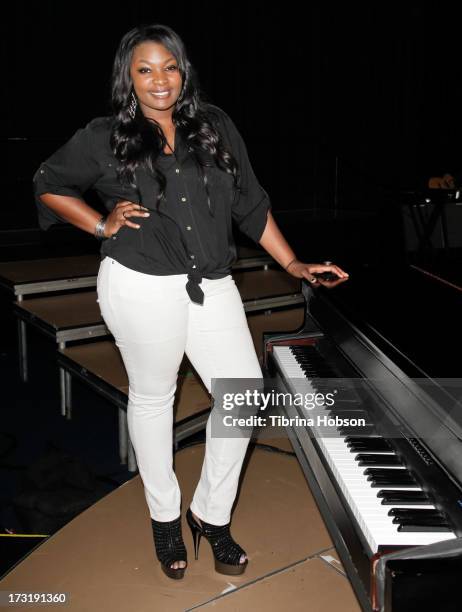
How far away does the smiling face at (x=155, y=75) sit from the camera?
5.35 ft

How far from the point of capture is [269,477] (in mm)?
2365

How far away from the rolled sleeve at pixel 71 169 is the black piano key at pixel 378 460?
0.96 metres

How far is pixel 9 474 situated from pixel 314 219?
18.9 feet

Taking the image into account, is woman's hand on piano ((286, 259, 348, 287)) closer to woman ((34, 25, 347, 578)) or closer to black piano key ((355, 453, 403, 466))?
woman ((34, 25, 347, 578))

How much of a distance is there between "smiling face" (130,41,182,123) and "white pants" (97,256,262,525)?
42 centimetres

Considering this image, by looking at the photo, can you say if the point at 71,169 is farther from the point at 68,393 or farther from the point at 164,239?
the point at 68,393

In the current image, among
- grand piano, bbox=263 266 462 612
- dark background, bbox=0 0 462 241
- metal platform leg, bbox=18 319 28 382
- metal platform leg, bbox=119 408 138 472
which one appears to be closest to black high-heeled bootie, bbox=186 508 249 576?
grand piano, bbox=263 266 462 612

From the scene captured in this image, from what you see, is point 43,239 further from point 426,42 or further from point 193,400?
point 426,42

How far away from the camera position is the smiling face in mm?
1632

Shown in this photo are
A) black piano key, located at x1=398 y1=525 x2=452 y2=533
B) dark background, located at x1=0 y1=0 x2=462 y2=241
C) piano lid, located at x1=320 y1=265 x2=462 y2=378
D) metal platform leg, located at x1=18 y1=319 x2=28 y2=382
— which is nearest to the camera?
black piano key, located at x1=398 y1=525 x2=452 y2=533

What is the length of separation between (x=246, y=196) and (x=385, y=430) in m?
0.77

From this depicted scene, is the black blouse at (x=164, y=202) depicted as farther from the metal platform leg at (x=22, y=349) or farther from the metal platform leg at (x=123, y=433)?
the metal platform leg at (x=22, y=349)

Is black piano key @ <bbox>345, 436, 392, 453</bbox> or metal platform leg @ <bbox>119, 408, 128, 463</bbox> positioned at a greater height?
black piano key @ <bbox>345, 436, 392, 453</bbox>

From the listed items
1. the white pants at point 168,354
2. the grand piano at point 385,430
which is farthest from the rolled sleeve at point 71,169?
the grand piano at point 385,430
